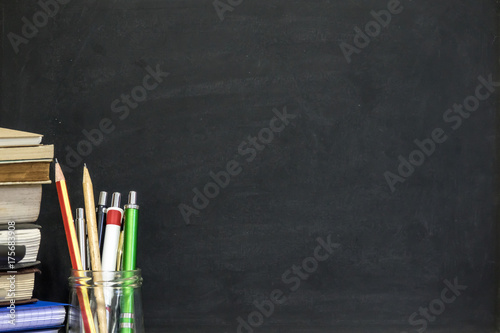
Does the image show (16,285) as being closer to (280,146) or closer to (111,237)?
(111,237)

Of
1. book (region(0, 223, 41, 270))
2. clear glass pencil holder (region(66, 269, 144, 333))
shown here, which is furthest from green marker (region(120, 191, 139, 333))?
book (region(0, 223, 41, 270))

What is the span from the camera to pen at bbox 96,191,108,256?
85 cm

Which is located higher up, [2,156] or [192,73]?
[192,73]

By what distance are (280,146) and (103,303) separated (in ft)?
1.31

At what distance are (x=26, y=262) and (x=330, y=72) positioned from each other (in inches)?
23.5

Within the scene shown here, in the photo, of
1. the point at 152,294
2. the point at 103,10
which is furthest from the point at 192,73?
the point at 152,294

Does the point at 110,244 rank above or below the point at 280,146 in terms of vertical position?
below

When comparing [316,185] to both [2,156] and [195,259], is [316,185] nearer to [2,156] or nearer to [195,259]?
[195,259]

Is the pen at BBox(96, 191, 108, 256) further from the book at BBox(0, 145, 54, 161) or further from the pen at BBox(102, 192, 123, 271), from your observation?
the book at BBox(0, 145, 54, 161)

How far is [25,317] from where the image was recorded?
0.75 metres

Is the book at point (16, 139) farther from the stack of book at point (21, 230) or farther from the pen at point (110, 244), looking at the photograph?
the pen at point (110, 244)

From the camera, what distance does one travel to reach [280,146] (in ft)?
3.07

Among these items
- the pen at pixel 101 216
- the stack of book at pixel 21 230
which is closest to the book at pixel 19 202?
the stack of book at pixel 21 230

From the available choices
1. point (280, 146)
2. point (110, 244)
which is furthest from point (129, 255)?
point (280, 146)
